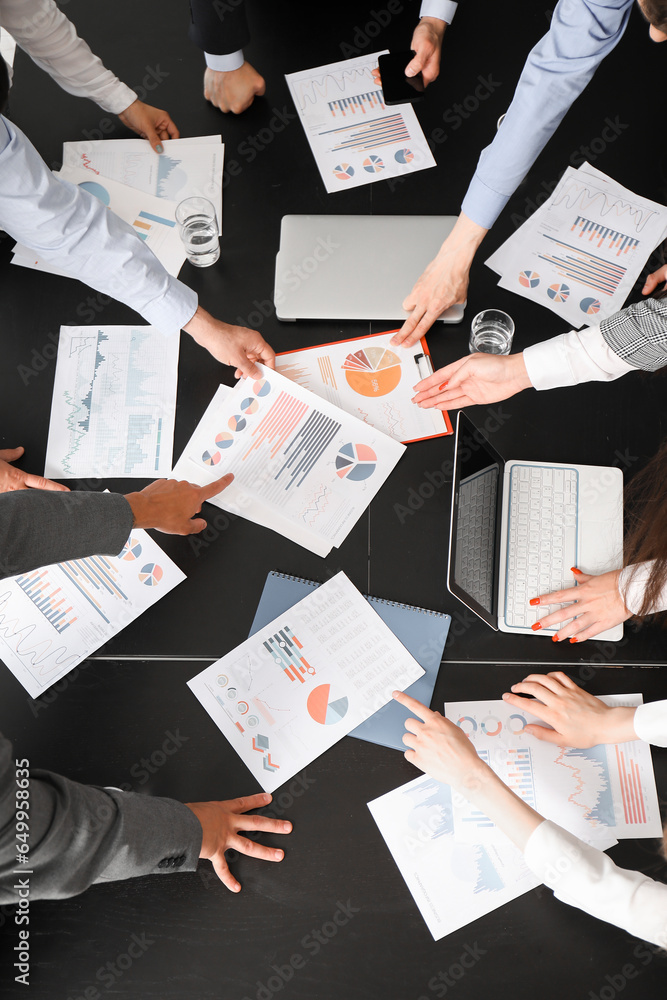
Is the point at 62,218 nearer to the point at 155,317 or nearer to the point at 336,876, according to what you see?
the point at 155,317

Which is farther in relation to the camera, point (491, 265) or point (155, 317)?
point (491, 265)

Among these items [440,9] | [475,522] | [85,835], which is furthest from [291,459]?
[440,9]

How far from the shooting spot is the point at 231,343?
49.6 inches

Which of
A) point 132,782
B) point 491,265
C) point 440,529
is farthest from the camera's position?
point 491,265

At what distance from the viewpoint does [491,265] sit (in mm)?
1365

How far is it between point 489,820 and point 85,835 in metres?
0.57

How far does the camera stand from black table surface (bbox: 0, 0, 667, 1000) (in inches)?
38.9

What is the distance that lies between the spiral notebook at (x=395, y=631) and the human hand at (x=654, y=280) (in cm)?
75

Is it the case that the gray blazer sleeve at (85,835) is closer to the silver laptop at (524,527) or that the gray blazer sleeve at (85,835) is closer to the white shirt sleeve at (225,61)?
the silver laptop at (524,527)

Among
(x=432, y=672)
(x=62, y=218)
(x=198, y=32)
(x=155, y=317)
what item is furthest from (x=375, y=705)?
(x=198, y=32)

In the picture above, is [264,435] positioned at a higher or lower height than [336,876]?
higher

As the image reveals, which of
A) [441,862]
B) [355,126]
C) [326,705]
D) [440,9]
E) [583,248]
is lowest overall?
[441,862]

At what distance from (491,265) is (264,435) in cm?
56

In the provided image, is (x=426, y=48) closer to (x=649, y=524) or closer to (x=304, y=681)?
(x=649, y=524)
